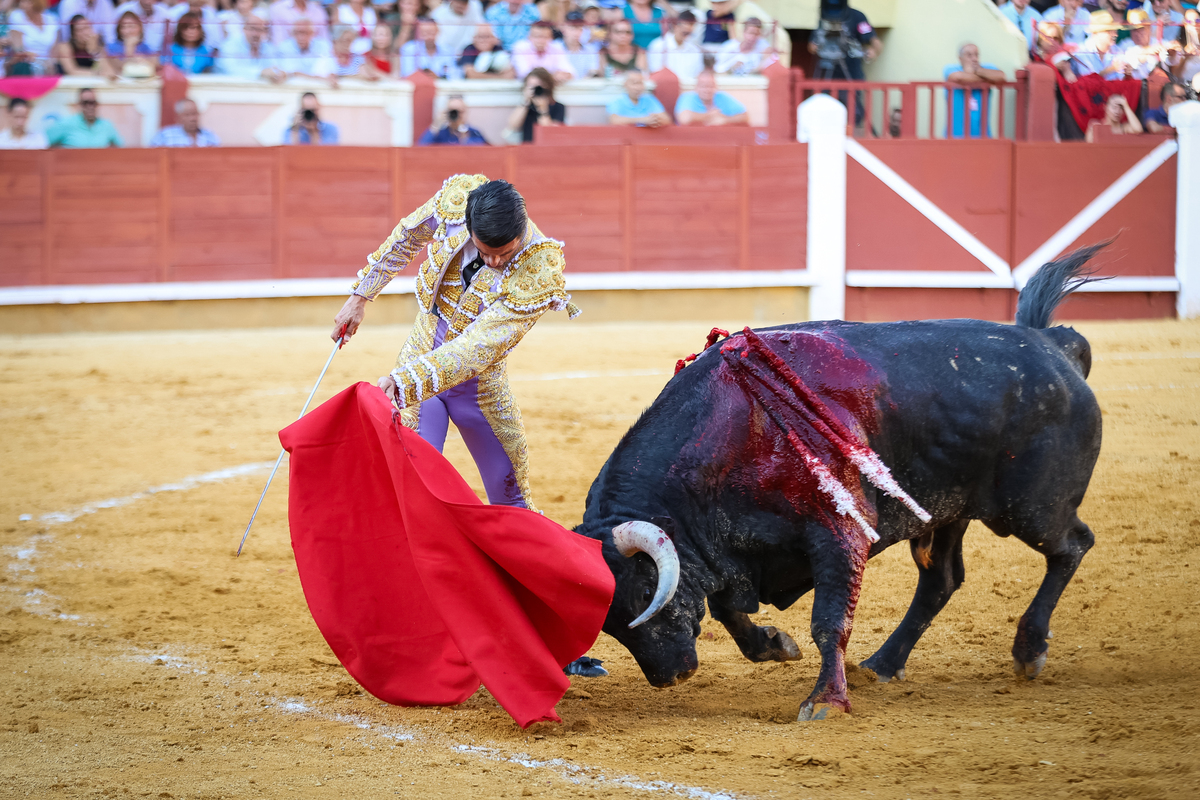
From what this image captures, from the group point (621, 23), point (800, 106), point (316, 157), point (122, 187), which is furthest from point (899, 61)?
point (122, 187)

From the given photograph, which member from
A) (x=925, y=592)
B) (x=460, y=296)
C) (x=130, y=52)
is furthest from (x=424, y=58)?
(x=925, y=592)

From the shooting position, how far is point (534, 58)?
359 inches

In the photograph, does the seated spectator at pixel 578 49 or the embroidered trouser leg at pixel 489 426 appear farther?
the seated spectator at pixel 578 49

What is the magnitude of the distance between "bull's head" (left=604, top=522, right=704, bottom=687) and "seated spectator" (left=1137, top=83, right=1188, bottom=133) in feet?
28.0

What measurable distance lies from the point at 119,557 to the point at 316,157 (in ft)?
18.1

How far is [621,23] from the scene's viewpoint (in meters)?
9.22

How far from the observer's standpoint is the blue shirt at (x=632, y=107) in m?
9.25

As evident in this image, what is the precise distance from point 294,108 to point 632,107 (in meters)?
2.59

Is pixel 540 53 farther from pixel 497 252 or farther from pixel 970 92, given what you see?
pixel 497 252

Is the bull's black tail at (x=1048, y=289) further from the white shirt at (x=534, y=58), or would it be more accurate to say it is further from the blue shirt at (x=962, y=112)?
the blue shirt at (x=962, y=112)

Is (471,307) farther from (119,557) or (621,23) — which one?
(621,23)

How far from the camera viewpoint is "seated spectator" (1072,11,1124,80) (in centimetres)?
972

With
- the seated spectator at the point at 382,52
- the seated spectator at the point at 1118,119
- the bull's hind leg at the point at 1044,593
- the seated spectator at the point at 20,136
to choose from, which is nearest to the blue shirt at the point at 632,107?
the seated spectator at the point at 382,52

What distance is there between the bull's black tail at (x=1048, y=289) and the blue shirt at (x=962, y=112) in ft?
22.5
